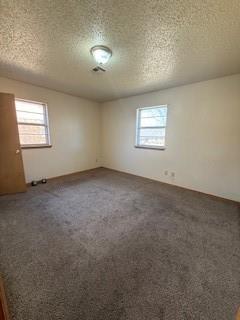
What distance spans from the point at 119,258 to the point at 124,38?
8.42 feet

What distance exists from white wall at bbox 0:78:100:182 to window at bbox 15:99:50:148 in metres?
0.14

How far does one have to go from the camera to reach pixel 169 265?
141 centimetres

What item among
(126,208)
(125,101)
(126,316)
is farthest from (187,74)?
(126,316)

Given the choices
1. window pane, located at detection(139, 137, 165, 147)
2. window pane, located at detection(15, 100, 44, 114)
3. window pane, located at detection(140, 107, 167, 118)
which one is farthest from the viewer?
window pane, located at detection(139, 137, 165, 147)

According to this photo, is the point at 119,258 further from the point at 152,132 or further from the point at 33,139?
the point at 33,139

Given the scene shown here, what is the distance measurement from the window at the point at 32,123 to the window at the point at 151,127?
2.62 meters

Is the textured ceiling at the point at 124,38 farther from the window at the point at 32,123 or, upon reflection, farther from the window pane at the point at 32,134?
the window pane at the point at 32,134

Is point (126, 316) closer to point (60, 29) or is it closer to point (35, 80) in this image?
point (60, 29)

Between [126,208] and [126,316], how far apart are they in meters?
1.52

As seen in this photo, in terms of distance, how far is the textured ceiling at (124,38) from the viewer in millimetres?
1317

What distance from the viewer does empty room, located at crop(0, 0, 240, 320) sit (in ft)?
3.87

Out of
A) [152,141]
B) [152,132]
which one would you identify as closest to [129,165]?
[152,141]

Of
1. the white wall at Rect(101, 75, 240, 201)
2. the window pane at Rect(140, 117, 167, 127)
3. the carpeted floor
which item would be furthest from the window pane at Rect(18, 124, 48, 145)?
the window pane at Rect(140, 117, 167, 127)

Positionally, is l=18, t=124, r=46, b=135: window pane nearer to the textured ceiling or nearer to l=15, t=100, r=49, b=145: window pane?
l=15, t=100, r=49, b=145: window pane
